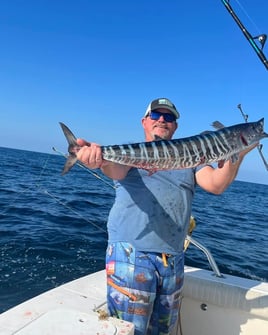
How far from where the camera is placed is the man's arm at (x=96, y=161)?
3189 mm

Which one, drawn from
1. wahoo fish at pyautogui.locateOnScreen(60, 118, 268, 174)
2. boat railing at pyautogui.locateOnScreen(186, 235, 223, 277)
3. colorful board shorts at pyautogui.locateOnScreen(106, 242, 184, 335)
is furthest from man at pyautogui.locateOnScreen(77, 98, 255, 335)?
boat railing at pyautogui.locateOnScreen(186, 235, 223, 277)

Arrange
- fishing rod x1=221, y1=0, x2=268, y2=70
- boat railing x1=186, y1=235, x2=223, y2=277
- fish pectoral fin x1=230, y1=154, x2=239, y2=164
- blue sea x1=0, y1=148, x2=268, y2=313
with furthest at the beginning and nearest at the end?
blue sea x1=0, y1=148, x2=268, y2=313, fishing rod x1=221, y1=0, x2=268, y2=70, boat railing x1=186, y1=235, x2=223, y2=277, fish pectoral fin x1=230, y1=154, x2=239, y2=164

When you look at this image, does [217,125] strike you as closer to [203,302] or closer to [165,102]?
[165,102]

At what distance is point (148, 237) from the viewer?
3.24 m

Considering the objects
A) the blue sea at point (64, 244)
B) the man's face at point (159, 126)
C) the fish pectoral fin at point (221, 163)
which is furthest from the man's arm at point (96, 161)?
the blue sea at point (64, 244)

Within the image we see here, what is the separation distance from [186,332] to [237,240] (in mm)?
9969

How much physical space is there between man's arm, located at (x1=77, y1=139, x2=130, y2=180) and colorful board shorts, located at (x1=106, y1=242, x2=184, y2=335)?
26.0 inches

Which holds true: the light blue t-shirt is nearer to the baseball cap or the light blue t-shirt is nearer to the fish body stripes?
the fish body stripes

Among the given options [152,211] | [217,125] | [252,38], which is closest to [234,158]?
[217,125]

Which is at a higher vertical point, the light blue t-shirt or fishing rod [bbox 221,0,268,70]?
fishing rod [bbox 221,0,268,70]

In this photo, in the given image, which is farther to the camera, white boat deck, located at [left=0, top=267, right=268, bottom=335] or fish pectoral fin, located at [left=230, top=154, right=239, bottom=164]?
white boat deck, located at [left=0, top=267, right=268, bottom=335]

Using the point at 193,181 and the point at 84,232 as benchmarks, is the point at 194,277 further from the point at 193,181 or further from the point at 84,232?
the point at 84,232

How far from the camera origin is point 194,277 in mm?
4699

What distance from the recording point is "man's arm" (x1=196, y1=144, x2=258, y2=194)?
348cm
